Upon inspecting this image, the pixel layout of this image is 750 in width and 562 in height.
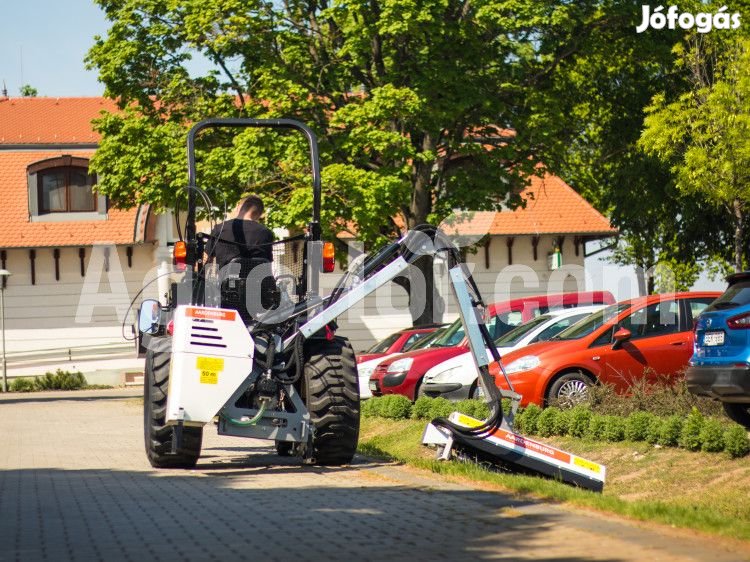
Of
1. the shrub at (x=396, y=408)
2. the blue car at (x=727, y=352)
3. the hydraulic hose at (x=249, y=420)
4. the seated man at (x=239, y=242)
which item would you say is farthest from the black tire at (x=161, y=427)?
the shrub at (x=396, y=408)

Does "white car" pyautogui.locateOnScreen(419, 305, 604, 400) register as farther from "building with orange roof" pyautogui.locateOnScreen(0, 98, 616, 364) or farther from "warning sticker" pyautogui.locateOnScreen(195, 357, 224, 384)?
"building with orange roof" pyautogui.locateOnScreen(0, 98, 616, 364)

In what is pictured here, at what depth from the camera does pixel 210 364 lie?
11102 mm

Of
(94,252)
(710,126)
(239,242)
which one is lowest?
(239,242)

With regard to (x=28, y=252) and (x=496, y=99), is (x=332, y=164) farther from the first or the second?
(x=28, y=252)

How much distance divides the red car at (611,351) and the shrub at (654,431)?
2.76m

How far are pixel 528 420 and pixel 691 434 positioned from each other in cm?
259

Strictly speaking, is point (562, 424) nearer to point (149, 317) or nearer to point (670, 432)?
→ point (670, 432)

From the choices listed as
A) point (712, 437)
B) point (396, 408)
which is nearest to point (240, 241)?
point (712, 437)

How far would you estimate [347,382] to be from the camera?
11.7 m

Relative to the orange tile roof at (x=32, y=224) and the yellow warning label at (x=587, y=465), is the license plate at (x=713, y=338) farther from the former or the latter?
the orange tile roof at (x=32, y=224)

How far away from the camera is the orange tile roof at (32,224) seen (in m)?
42.5

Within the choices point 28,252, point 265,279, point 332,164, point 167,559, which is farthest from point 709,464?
point 28,252

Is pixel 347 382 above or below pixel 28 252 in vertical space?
below

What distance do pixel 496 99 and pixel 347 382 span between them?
20064mm
